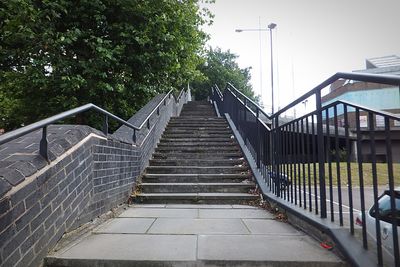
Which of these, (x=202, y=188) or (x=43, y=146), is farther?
(x=202, y=188)

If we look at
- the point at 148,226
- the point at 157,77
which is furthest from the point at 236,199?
the point at 157,77

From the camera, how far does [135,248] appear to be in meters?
2.97

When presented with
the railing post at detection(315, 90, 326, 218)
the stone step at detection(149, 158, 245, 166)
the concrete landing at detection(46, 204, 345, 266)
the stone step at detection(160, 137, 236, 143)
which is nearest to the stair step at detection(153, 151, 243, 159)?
the stone step at detection(149, 158, 245, 166)

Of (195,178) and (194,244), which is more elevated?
(195,178)

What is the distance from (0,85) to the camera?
32.4 ft

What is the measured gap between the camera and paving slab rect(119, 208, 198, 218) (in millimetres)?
4488

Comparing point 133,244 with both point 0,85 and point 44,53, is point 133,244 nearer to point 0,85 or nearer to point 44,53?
point 44,53

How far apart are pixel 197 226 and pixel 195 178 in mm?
2457

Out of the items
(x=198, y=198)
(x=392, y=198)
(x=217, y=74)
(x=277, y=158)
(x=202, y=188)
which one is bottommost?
(x=198, y=198)

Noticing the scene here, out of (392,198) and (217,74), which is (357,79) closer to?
(392,198)

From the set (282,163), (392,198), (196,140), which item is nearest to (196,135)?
(196,140)

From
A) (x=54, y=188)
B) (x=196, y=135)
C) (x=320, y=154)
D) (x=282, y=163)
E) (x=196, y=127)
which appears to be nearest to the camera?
(x=54, y=188)

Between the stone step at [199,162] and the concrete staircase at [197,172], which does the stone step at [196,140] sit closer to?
the concrete staircase at [197,172]

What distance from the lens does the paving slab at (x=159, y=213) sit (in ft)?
14.7
